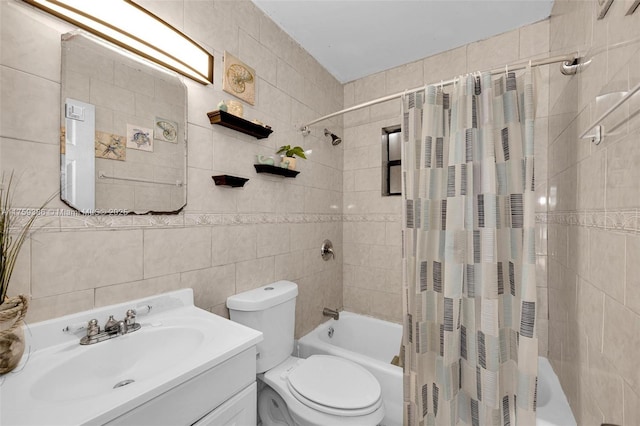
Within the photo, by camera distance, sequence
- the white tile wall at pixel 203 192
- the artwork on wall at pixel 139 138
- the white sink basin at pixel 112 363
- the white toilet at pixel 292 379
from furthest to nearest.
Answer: the white toilet at pixel 292 379 < the artwork on wall at pixel 139 138 < the white tile wall at pixel 203 192 < the white sink basin at pixel 112 363

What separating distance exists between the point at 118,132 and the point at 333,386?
4.79 ft

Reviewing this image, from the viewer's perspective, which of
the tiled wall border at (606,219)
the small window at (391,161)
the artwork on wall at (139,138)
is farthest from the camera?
the small window at (391,161)

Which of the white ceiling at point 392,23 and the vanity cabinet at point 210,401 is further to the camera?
the white ceiling at point 392,23

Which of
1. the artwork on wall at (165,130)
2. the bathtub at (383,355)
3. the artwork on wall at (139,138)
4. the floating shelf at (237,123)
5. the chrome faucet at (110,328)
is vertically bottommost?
the bathtub at (383,355)

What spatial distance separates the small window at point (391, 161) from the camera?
7.63ft

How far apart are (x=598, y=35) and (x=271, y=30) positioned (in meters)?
1.64

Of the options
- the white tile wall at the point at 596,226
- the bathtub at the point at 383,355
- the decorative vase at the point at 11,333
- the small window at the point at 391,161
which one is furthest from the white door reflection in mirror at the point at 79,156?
the small window at the point at 391,161

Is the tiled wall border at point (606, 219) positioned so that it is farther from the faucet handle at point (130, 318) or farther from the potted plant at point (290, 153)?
the faucet handle at point (130, 318)

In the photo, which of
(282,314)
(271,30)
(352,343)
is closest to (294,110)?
(271,30)

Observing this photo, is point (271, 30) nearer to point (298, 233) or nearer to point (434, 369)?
point (298, 233)

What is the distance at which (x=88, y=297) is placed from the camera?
949 mm

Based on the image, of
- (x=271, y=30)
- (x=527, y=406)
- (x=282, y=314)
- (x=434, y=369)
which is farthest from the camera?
(x=271, y=30)

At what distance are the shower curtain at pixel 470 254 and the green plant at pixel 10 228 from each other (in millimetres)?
1457

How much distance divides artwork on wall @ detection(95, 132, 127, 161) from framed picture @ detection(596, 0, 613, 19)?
5.79 feet
